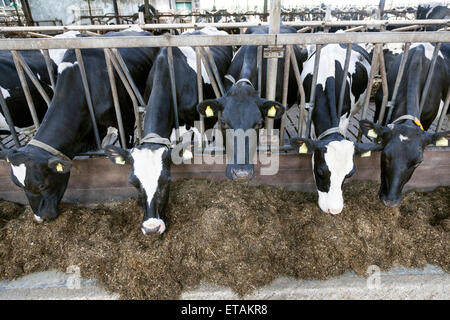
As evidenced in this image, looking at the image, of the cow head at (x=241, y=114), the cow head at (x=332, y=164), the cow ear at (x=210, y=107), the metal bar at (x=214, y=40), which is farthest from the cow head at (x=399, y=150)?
the cow ear at (x=210, y=107)

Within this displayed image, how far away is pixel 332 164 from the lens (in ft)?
9.29

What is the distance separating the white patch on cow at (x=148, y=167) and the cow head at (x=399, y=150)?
2.12m

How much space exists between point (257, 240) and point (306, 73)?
2.59 m

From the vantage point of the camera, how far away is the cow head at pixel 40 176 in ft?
9.23

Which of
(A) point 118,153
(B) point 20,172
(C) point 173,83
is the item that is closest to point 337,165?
(C) point 173,83

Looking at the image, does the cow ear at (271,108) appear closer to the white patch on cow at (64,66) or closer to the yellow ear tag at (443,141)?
the yellow ear tag at (443,141)

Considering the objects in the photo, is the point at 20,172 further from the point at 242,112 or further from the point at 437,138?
the point at 437,138

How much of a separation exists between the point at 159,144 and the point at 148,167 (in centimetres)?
28

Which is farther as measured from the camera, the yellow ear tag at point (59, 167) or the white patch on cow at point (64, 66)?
the white patch on cow at point (64, 66)

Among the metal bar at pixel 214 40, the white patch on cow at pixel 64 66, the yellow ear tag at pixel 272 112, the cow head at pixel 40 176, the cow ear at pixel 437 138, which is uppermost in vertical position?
the metal bar at pixel 214 40

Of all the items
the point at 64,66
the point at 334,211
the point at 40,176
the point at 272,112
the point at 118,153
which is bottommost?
the point at 334,211

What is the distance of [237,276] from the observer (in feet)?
8.93

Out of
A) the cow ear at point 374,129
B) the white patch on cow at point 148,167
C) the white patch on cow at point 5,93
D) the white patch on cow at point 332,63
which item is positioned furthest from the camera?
the white patch on cow at point 5,93

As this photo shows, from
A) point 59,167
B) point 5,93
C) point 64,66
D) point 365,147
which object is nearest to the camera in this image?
point 59,167
